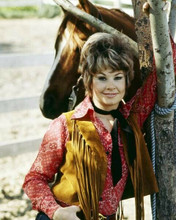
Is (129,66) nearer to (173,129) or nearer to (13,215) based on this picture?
(173,129)

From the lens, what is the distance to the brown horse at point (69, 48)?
2830mm

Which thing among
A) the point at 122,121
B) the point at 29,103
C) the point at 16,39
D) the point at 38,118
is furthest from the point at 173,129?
the point at 16,39

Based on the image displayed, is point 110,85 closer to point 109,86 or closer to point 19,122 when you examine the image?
point 109,86

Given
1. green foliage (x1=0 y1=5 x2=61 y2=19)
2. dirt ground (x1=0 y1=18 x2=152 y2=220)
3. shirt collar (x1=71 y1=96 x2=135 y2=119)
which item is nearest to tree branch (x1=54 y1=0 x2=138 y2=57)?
shirt collar (x1=71 y1=96 x2=135 y2=119)

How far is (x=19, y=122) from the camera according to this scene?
20.3 ft

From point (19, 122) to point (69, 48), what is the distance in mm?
3385


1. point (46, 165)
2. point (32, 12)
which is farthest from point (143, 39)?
point (32, 12)

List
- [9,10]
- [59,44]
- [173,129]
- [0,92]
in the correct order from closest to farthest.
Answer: [173,129] → [59,44] → [0,92] → [9,10]

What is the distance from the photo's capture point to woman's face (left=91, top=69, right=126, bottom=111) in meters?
1.89

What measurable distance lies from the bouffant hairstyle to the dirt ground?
2.00 metres

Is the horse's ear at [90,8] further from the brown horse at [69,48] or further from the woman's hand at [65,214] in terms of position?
the woman's hand at [65,214]

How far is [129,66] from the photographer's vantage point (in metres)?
1.93

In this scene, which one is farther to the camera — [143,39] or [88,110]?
[143,39]

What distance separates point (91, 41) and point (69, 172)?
1.86 feet
